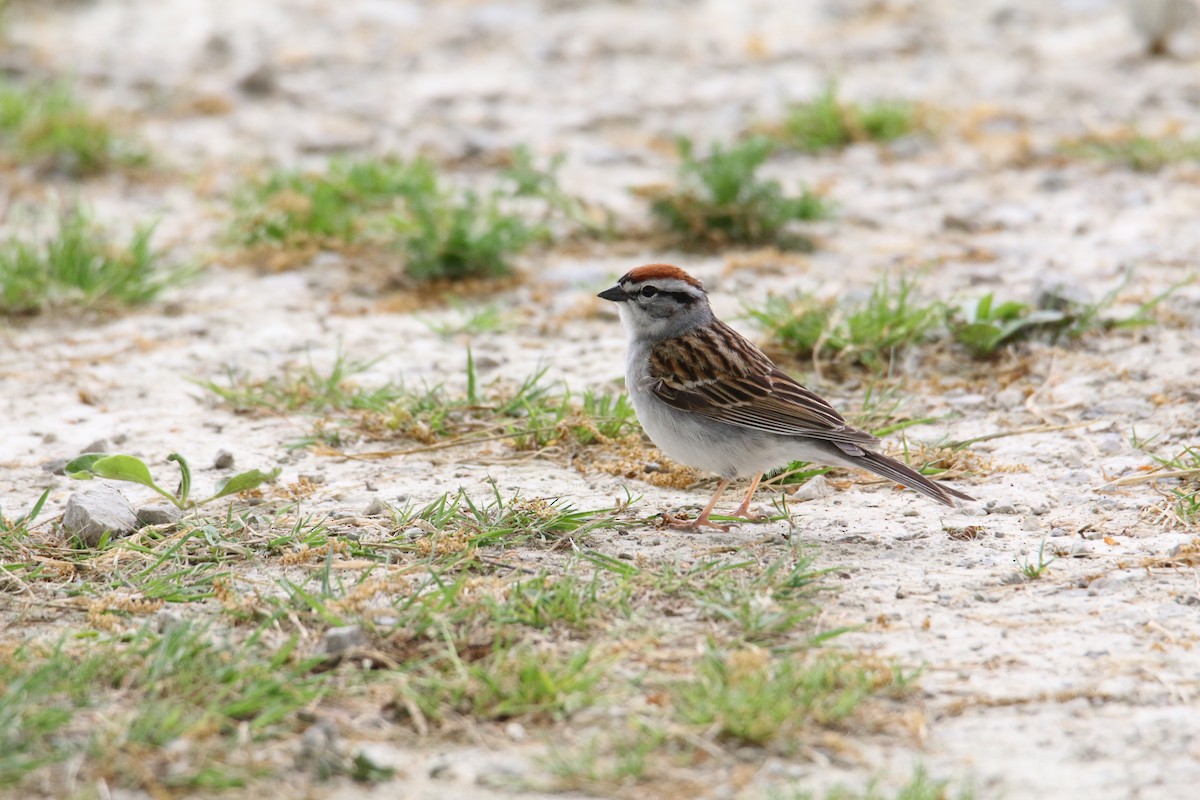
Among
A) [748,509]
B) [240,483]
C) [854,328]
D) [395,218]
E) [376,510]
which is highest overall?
[395,218]

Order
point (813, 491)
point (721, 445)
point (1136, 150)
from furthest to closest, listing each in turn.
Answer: point (1136, 150)
point (813, 491)
point (721, 445)

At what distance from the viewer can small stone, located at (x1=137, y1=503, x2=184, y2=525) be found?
5.19 m

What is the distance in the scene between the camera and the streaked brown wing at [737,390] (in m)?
5.36

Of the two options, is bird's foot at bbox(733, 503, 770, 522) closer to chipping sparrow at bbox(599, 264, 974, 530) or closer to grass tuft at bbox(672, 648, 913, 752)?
chipping sparrow at bbox(599, 264, 974, 530)

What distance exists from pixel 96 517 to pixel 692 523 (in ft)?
6.91

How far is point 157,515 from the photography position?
5188 mm

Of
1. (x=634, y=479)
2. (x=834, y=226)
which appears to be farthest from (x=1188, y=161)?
(x=634, y=479)

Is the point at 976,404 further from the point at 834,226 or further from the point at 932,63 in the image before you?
the point at 932,63

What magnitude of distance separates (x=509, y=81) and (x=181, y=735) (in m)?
9.01

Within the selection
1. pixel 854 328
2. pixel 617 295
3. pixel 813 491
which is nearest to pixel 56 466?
pixel 617 295

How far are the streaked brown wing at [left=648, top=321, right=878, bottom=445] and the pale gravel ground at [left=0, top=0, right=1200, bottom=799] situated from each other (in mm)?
396

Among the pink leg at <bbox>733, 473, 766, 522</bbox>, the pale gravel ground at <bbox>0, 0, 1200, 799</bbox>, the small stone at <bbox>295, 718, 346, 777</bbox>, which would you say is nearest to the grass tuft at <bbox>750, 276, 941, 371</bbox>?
the pale gravel ground at <bbox>0, 0, 1200, 799</bbox>

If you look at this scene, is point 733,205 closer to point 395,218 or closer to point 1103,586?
point 395,218

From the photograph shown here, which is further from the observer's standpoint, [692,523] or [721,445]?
[721,445]
